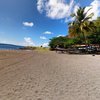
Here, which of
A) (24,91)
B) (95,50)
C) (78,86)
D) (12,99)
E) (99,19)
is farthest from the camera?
(99,19)

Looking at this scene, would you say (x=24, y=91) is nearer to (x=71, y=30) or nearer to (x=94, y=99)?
(x=94, y=99)

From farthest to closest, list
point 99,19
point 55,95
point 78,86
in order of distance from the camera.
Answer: point 99,19, point 78,86, point 55,95

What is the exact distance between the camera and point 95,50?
34.5m

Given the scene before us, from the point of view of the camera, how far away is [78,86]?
6.44 m

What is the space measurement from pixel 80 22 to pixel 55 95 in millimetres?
31601

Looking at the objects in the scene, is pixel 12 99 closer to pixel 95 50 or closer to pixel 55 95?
pixel 55 95

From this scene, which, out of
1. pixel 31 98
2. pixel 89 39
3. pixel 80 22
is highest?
pixel 80 22

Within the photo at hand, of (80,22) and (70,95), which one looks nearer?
(70,95)

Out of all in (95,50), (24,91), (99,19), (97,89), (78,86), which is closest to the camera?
(24,91)

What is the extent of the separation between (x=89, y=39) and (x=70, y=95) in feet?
133

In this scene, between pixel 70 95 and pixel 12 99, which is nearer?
pixel 12 99

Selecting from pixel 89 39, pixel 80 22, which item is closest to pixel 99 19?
pixel 89 39

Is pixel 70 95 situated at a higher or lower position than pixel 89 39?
lower

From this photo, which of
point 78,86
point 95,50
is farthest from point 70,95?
point 95,50
